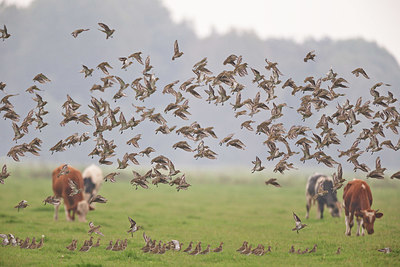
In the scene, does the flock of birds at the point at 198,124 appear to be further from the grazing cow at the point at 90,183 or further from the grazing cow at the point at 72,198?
the grazing cow at the point at 90,183

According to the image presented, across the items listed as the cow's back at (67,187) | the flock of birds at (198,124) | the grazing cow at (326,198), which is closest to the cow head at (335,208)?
the grazing cow at (326,198)

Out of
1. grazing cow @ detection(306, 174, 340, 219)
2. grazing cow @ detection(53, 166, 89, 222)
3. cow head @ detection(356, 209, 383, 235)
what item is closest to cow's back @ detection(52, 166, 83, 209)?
grazing cow @ detection(53, 166, 89, 222)

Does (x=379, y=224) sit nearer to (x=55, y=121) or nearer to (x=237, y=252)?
(x=237, y=252)

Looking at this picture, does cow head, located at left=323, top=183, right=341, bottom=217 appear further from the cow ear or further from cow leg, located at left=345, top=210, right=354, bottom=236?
the cow ear

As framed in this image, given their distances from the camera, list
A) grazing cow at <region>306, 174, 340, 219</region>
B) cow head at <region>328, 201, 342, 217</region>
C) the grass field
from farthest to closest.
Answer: cow head at <region>328, 201, 342, 217</region> → grazing cow at <region>306, 174, 340, 219</region> → the grass field

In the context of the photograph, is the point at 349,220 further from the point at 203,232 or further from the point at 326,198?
the point at 326,198

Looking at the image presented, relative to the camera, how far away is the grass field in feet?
56.6

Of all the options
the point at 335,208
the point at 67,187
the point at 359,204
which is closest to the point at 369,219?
the point at 359,204

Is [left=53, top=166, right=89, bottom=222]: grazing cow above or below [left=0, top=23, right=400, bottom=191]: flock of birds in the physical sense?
below

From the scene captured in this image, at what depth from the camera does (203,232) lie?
82.6ft

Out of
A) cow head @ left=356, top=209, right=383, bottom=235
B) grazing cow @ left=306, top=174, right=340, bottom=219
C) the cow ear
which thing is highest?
grazing cow @ left=306, top=174, right=340, bottom=219

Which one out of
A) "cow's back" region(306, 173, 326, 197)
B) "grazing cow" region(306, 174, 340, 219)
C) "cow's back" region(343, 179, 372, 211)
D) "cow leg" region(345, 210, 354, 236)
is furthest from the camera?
"cow's back" region(306, 173, 326, 197)

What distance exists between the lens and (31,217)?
29.3 metres

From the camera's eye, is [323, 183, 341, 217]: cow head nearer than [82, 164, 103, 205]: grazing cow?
Yes
